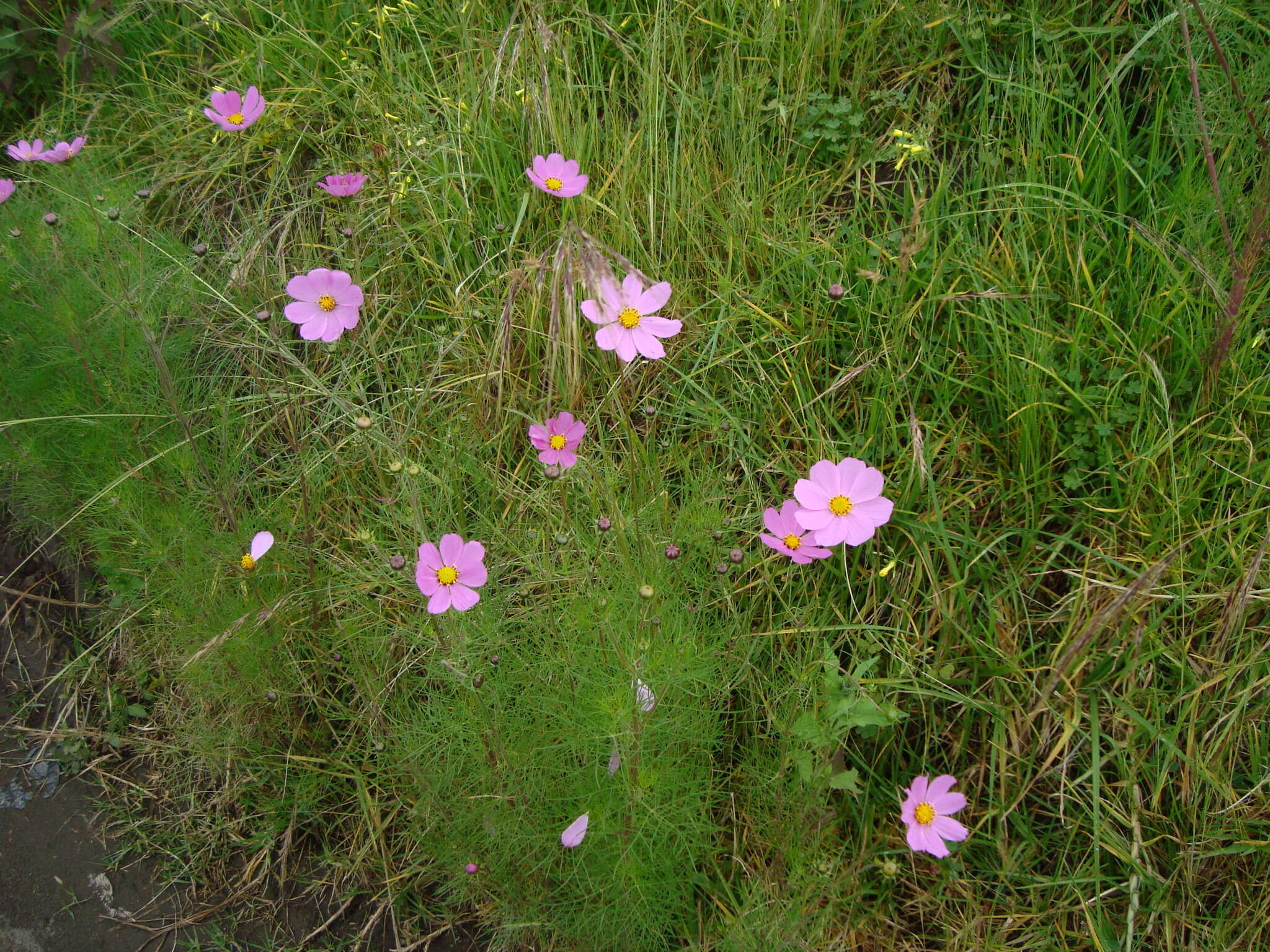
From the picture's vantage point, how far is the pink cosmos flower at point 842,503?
4.62 feet

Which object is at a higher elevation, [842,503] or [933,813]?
[842,503]

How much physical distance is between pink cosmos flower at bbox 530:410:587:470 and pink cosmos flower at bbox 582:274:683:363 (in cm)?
17

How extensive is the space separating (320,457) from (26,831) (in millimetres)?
1027

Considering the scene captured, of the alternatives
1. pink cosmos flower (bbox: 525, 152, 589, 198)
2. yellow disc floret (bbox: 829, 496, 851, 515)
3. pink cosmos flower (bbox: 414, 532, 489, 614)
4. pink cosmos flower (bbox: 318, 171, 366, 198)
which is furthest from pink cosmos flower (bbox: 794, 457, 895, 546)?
pink cosmos flower (bbox: 318, 171, 366, 198)

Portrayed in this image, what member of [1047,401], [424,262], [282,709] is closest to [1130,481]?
[1047,401]

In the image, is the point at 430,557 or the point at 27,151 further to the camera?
the point at 27,151

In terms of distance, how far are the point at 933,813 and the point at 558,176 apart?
1.48 metres

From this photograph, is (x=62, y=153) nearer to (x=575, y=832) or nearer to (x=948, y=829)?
(x=575, y=832)

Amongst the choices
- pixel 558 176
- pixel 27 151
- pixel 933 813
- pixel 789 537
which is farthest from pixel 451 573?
pixel 27 151

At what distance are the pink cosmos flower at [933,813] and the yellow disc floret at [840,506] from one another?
45 centimetres

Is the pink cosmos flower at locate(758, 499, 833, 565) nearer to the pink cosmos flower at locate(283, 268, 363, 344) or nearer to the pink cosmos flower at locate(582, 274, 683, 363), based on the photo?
the pink cosmos flower at locate(582, 274, 683, 363)

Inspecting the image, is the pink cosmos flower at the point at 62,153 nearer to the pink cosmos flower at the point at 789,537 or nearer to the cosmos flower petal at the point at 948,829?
the pink cosmos flower at the point at 789,537

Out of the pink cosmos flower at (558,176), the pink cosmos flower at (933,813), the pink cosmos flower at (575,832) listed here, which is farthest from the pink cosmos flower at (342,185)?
the pink cosmos flower at (933,813)

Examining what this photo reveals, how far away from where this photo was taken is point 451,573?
52.7 inches
